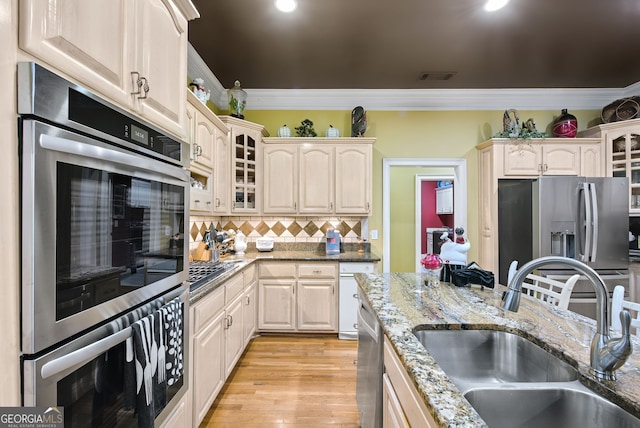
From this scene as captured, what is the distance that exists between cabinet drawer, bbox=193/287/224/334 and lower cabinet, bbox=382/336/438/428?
3.51 ft

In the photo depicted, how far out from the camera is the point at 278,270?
3.36m

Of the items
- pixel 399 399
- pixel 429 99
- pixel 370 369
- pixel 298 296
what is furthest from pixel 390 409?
pixel 429 99

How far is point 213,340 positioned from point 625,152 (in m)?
4.70

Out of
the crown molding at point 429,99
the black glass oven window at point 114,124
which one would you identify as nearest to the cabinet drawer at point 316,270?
the crown molding at point 429,99

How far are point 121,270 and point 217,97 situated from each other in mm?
3250

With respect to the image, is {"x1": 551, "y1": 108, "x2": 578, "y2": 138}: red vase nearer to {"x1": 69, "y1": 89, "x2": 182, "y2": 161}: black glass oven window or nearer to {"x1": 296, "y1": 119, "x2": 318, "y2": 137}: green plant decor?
{"x1": 296, "y1": 119, "x2": 318, "y2": 137}: green plant decor

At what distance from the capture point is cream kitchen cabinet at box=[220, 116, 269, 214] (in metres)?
3.42

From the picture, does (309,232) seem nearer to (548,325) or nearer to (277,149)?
(277,149)

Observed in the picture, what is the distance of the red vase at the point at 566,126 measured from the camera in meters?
3.69

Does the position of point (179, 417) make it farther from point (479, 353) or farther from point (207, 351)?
point (479, 353)

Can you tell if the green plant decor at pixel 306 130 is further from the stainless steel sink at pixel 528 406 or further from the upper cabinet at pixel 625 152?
the upper cabinet at pixel 625 152

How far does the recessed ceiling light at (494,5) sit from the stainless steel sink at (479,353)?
7.68ft

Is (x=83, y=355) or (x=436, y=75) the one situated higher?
(x=436, y=75)

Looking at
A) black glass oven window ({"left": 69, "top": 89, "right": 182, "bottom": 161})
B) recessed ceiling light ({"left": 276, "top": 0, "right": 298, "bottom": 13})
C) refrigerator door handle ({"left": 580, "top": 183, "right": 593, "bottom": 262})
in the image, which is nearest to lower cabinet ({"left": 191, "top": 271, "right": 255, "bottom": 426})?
black glass oven window ({"left": 69, "top": 89, "right": 182, "bottom": 161})
